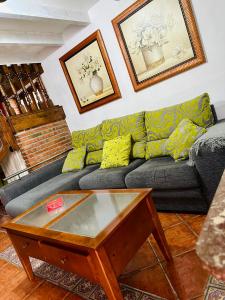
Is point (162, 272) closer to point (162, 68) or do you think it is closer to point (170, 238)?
point (170, 238)

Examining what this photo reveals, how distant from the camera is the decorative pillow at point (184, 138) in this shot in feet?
7.23

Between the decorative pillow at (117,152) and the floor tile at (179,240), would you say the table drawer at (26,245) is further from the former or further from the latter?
the decorative pillow at (117,152)

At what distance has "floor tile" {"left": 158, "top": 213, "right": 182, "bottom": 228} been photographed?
219 cm

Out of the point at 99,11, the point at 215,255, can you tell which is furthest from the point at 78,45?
the point at 215,255

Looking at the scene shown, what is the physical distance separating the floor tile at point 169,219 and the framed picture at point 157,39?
166cm

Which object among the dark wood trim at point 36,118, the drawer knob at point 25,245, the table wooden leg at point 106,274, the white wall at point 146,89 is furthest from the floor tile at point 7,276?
the white wall at point 146,89

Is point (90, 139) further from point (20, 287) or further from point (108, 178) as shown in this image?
point (20, 287)

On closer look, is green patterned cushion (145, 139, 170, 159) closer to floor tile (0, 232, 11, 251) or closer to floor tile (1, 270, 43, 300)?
floor tile (1, 270, 43, 300)

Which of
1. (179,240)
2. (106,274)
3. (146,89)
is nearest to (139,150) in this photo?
(146,89)

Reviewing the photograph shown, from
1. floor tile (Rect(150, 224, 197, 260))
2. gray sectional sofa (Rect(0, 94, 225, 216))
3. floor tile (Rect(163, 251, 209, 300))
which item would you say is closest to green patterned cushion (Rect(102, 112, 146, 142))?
gray sectional sofa (Rect(0, 94, 225, 216))

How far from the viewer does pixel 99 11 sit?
330 cm

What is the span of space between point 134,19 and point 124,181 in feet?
6.53

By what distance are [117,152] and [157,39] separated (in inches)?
56.7

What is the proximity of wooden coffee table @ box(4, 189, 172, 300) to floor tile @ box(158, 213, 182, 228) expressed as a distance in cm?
51
